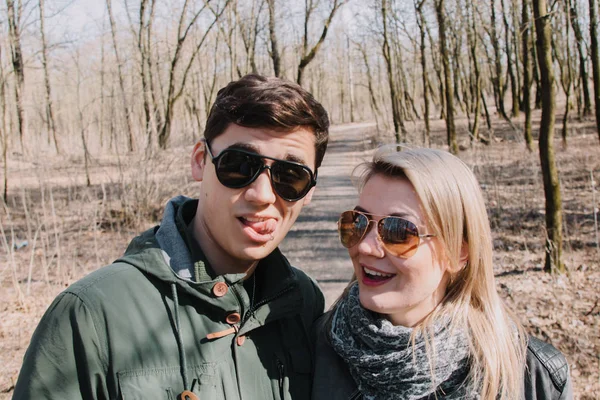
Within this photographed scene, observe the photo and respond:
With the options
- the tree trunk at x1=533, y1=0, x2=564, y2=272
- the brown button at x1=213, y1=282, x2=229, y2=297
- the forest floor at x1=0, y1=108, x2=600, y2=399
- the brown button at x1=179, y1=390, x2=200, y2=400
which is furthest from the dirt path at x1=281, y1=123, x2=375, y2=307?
the brown button at x1=179, y1=390, x2=200, y2=400

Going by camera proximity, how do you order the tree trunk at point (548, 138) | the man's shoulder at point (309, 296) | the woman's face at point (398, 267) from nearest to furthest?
the woman's face at point (398, 267) → the man's shoulder at point (309, 296) → the tree trunk at point (548, 138)

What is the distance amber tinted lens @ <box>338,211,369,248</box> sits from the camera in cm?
195

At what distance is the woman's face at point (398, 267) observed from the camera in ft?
6.11

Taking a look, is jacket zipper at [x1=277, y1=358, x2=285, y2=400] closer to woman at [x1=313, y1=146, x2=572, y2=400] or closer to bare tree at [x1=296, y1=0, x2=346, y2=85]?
woman at [x1=313, y1=146, x2=572, y2=400]

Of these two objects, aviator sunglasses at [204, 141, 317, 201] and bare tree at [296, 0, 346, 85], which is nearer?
aviator sunglasses at [204, 141, 317, 201]

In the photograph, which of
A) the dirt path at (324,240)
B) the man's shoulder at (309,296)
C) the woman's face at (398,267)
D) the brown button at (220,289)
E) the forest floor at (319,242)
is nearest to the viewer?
the brown button at (220,289)

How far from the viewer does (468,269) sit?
198 centimetres

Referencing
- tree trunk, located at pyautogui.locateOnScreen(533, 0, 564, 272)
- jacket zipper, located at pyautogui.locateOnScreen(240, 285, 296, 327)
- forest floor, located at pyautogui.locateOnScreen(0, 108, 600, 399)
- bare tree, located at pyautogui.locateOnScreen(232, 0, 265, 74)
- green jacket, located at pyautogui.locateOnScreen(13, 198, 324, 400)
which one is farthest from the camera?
bare tree, located at pyautogui.locateOnScreen(232, 0, 265, 74)

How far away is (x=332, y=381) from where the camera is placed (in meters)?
1.91

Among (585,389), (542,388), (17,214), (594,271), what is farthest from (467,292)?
(17,214)

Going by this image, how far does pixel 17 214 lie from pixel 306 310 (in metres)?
11.4

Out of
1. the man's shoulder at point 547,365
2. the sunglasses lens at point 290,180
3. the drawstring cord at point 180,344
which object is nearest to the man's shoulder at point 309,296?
the sunglasses lens at point 290,180

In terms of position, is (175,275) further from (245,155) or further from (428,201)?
(428,201)

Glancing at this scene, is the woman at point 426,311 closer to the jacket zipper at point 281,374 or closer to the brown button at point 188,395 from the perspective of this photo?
the jacket zipper at point 281,374
